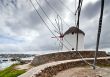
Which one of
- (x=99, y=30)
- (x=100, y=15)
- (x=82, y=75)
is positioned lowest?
(x=82, y=75)

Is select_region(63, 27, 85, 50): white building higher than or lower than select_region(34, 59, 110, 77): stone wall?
higher

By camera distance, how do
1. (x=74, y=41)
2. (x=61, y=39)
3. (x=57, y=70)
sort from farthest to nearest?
(x=61, y=39), (x=74, y=41), (x=57, y=70)

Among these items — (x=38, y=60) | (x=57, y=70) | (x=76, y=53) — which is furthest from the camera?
(x=38, y=60)

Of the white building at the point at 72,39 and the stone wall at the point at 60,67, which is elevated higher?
the white building at the point at 72,39

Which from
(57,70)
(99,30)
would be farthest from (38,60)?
(99,30)

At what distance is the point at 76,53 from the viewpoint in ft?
95.7

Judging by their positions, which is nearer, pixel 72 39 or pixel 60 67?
pixel 60 67

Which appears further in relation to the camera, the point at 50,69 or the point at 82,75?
the point at 50,69

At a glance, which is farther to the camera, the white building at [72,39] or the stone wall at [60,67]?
the white building at [72,39]

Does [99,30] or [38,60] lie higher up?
[99,30]

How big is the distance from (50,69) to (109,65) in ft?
31.0

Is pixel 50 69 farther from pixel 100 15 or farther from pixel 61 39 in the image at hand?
A: pixel 61 39

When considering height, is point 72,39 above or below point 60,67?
above

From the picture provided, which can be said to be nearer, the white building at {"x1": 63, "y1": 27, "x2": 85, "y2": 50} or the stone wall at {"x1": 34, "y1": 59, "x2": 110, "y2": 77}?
the stone wall at {"x1": 34, "y1": 59, "x2": 110, "y2": 77}
